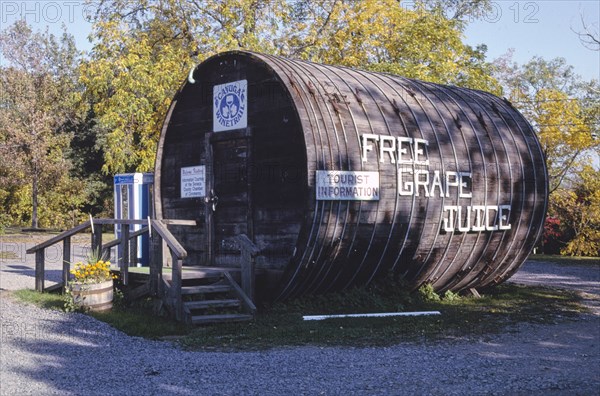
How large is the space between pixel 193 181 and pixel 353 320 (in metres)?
3.74

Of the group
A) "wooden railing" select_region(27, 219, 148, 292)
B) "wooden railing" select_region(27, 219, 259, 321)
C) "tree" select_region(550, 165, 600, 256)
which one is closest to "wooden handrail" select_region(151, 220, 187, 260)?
"wooden railing" select_region(27, 219, 259, 321)

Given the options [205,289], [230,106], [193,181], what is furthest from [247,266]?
[230,106]

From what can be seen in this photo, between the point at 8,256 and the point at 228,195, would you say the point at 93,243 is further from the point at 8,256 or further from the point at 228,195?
the point at 8,256

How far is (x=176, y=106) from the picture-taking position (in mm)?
11750

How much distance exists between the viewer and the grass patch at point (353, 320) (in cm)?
802

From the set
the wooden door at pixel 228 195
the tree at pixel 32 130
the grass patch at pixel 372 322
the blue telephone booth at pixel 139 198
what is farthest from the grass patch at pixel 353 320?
the tree at pixel 32 130

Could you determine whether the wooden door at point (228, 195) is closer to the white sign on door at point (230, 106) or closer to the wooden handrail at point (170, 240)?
the white sign on door at point (230, 106)

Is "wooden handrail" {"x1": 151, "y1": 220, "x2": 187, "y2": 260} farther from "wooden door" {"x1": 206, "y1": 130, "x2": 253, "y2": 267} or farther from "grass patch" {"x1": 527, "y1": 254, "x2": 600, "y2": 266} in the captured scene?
"grass patch" {"x1": 527, "y1": 254, "x2": 600, "y2": 266}

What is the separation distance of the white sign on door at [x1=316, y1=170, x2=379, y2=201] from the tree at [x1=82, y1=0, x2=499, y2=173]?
1123cm

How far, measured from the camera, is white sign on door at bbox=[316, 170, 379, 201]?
9125 mm

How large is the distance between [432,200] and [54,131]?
102ft

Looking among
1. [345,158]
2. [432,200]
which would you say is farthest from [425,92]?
[345,158]

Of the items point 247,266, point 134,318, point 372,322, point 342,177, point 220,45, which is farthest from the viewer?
point 220,45

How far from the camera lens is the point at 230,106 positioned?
10789 millimetres
